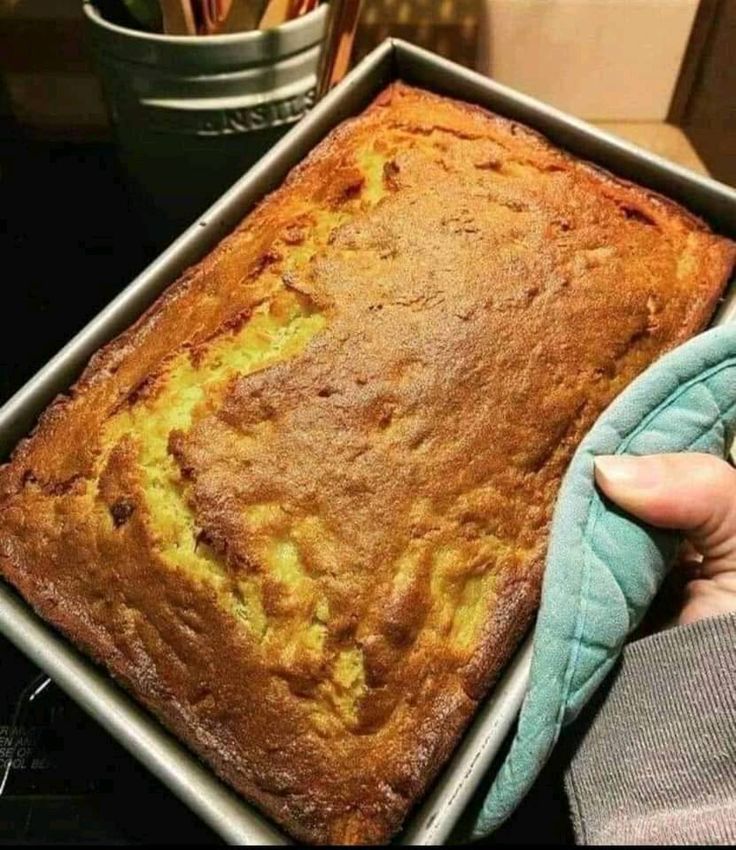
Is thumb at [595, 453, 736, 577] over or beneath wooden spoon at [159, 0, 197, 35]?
beneath

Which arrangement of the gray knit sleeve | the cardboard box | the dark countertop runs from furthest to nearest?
1. the cardboard box
2. the dark countertop
3. the gray knit sleeve

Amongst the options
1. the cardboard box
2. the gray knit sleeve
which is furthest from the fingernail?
the cardboard box

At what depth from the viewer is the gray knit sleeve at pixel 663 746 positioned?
66 cm

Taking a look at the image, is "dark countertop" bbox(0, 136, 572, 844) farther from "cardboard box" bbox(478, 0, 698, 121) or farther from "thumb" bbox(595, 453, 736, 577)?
"cardboard box" bbox(478, 0, 698, 121)

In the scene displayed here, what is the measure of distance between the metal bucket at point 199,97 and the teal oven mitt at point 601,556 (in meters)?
0.53

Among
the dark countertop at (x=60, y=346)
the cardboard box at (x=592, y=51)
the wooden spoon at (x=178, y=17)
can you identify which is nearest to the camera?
the dark countertop at (x=60, y=346)

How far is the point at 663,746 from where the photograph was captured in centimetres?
70

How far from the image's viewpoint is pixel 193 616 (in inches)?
28.4

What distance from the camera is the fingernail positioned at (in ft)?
2.35

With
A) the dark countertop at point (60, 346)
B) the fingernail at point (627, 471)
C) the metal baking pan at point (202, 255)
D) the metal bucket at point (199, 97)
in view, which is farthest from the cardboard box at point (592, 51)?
the fingernail at point (627, 471)

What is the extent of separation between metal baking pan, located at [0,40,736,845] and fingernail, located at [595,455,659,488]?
162 millimetres

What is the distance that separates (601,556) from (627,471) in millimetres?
69

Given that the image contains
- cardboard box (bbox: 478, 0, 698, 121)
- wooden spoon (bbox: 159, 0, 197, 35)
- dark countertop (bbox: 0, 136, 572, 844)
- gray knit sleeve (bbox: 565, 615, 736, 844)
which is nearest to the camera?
gray knit sleeve (bbox: 565, 615, 736, 844)

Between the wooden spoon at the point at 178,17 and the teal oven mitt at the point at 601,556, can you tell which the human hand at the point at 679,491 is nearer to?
the teal oven mitt at the point at 601,556
